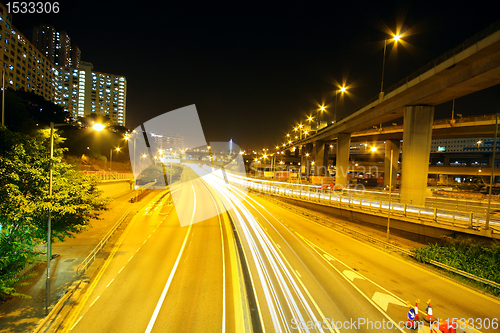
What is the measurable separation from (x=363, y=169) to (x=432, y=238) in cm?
8865

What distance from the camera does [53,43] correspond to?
530 ft

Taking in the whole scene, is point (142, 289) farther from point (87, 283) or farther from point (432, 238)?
point (432, 238)

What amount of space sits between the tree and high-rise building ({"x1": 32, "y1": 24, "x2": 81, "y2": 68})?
20499cm

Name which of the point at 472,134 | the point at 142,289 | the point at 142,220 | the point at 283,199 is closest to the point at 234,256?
the point at 142,289

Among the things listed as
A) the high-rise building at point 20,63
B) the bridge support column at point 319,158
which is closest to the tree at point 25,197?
the bridge support column at point 319,158

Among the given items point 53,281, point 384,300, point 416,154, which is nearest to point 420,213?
point 416,154

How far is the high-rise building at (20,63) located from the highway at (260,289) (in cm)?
7580

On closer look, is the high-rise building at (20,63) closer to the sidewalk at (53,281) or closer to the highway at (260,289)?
the sidewalk at (53,281)

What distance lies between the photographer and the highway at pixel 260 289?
8.85 metres

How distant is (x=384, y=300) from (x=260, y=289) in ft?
17.5

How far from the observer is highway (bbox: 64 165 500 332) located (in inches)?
348

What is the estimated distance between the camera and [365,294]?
1066cm

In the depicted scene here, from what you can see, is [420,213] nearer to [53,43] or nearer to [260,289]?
[260,289]

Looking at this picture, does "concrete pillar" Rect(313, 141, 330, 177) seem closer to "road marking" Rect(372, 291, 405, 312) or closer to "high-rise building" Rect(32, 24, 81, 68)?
"road marking" Rect(372, 291, 405, 312)
